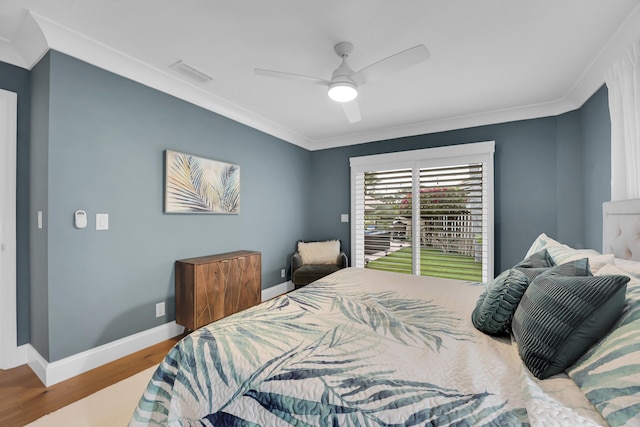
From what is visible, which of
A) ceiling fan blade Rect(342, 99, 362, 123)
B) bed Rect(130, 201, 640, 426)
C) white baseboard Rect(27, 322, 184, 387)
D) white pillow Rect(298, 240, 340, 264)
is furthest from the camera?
white pillow Rect(298, 240, 340, 264)

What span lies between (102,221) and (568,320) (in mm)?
2959

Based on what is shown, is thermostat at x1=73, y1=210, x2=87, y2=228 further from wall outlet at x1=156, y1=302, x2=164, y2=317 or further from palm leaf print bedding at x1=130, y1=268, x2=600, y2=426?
palm leaf print bedding at x1=130, y1=268, x2=600, y2=426

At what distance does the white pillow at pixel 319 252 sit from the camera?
4.25 metres

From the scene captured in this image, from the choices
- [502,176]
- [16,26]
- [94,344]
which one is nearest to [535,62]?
[502,176]

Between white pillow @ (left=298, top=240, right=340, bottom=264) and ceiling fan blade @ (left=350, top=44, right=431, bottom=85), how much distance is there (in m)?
2.71

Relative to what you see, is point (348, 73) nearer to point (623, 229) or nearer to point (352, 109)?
point (352, 109)

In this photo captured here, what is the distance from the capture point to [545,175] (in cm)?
336

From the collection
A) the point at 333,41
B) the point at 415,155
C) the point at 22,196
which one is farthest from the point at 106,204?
the point at 415,155

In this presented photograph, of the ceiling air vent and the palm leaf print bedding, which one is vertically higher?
the ceiling air vent

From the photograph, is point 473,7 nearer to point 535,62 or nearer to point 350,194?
point 535,62

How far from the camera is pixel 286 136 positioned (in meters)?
4.31

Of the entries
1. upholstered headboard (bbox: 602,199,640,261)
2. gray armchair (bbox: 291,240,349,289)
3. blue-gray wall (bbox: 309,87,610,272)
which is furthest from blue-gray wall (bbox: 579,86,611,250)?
gray armchair (bbox: 291,240,349,289)

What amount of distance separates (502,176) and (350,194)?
213 cm

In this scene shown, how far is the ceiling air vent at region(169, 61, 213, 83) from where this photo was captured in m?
2.45
